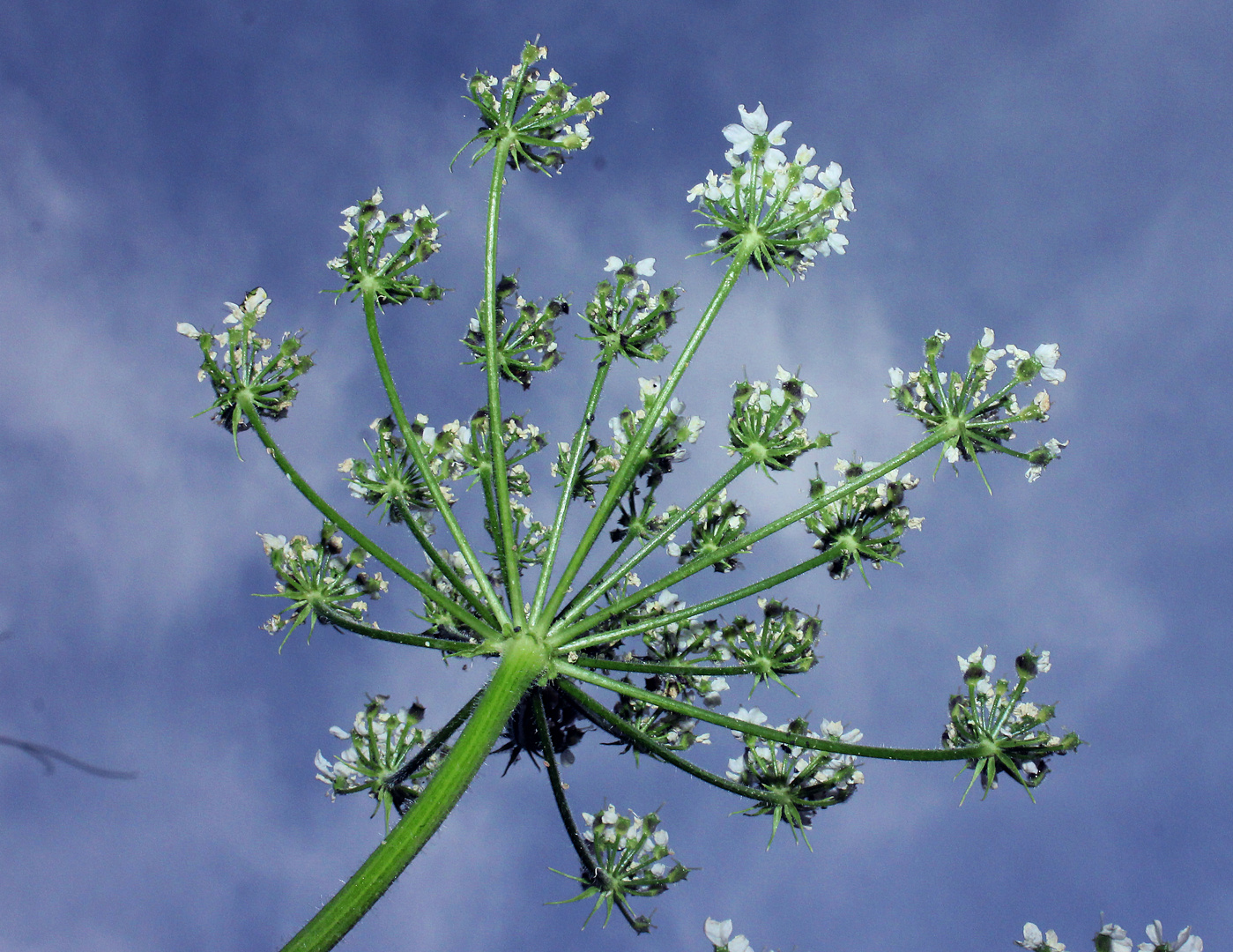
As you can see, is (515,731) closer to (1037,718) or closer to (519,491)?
(519,491)

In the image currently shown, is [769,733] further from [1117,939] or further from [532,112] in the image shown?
[532,112]

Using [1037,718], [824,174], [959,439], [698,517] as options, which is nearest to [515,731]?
[698,517]

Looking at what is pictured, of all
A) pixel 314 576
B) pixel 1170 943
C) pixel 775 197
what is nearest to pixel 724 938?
pixel 1170 943

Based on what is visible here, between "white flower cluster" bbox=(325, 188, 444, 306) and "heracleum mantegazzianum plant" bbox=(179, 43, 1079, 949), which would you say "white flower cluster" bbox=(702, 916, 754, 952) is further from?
"white flower cluster" bbox=(325, 188, 444, 306)

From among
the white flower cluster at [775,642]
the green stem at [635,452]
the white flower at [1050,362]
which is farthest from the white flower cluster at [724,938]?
the white flower at [1050,362]

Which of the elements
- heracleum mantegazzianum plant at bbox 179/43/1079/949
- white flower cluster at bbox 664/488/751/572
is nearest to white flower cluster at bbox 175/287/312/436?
heracleum mantegazzianum plant at bbox 179/43/1079/949
